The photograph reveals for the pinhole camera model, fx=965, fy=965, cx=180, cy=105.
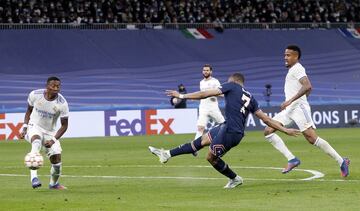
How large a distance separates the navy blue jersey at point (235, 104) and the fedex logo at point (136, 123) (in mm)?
24955

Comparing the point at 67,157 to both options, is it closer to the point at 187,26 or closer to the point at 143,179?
the point at 143,179

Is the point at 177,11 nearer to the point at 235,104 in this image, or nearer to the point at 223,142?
the point at 235,104

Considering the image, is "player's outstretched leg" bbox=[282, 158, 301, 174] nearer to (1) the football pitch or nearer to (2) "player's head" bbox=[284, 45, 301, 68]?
(1) the football pitch

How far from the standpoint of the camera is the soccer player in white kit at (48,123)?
18.4 meters

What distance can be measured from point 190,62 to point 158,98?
15.6 ft

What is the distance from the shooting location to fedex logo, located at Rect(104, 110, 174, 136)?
42.7 meters

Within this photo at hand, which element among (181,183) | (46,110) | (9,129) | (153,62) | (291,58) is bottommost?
(9,129)

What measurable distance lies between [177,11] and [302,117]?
131ft

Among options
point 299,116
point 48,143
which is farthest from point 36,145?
point 299,116

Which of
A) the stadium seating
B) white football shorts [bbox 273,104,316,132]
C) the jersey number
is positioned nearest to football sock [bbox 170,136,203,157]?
the jersey number

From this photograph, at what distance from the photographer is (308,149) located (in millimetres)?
30500

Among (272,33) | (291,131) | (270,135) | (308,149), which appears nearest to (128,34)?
(272,33)

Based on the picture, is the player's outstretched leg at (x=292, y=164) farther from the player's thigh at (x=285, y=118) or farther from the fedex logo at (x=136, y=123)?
the fedex logo at (x=136, y=123)

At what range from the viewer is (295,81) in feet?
65.8
